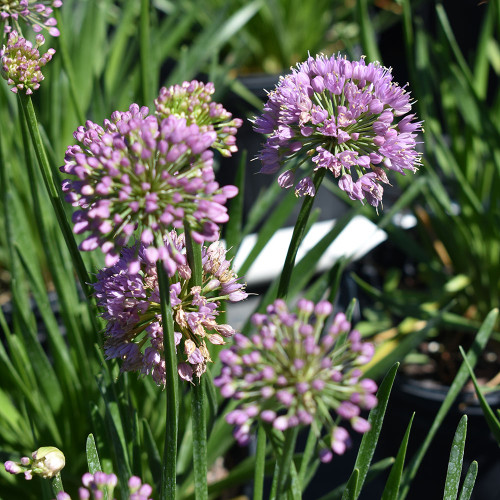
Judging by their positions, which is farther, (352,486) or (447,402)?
(447,402)

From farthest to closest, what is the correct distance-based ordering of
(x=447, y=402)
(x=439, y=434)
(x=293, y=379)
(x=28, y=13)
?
(x=439, y=434) < (x=447, y=402) < (x=28, y=13) < (x=293, y=379)

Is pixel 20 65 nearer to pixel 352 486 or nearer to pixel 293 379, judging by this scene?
pixel 293 379

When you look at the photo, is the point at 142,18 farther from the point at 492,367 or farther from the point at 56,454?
the point at 492,367

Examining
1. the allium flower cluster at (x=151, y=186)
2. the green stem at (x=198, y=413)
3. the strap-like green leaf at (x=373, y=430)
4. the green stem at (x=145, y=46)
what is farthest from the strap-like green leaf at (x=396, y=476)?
the green stem at (x=145, y=46)

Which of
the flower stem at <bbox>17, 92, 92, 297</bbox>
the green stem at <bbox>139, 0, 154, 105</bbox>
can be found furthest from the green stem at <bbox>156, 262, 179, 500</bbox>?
the green stem at <bbox>139, 0, 154, 105</bbox>

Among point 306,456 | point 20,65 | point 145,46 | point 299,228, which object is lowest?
point 306,456

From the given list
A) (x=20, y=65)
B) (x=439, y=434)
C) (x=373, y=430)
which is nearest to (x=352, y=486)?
(x=373, y=430)

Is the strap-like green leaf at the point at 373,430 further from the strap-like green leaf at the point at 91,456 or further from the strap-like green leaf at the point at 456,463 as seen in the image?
the strap-like green leaf at the point at 91,456

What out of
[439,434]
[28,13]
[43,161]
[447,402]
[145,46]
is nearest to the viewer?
[43,161]
